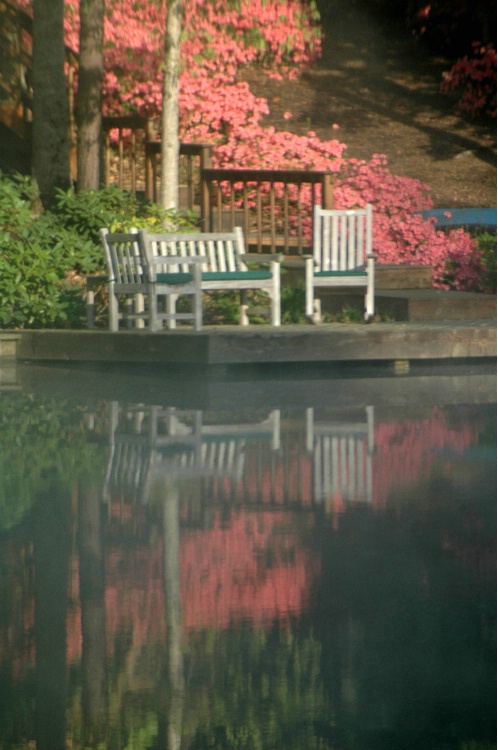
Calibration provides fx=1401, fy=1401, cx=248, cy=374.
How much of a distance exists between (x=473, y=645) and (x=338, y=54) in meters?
29.9

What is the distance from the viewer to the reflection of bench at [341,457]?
6.80m

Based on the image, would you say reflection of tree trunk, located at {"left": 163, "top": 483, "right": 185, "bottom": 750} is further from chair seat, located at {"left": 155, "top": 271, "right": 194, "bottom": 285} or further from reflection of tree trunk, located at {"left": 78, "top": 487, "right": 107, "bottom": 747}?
chair seat, located at {"left": 155, "top": 271, "right": 194, "bottom": 285}

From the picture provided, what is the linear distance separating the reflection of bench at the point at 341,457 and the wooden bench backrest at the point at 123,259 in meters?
3.87

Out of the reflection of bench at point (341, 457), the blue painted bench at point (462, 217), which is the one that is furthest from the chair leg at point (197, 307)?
the blue painted bench at point (462, 217)

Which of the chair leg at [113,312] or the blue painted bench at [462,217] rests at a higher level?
the blue painted bench at [462,217]

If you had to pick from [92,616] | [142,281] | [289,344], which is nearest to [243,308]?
[142,281]

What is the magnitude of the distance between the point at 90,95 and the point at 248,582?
12991mm

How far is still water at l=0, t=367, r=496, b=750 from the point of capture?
12.3ft

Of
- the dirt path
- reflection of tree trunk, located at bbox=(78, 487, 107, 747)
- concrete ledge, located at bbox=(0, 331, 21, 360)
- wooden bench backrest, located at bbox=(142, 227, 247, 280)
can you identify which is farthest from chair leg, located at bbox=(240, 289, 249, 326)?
the dirt path

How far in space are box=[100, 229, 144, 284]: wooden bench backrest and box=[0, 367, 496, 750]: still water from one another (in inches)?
147

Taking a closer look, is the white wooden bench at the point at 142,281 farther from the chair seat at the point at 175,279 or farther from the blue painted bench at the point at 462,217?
the blue painted bench at the point at 462,217

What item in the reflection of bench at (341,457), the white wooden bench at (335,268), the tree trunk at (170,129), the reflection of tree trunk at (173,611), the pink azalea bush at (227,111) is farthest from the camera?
the pink azalea bush at (227,111)

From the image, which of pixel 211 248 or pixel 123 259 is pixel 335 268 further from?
pixel 123 259

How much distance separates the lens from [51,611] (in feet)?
15.5
